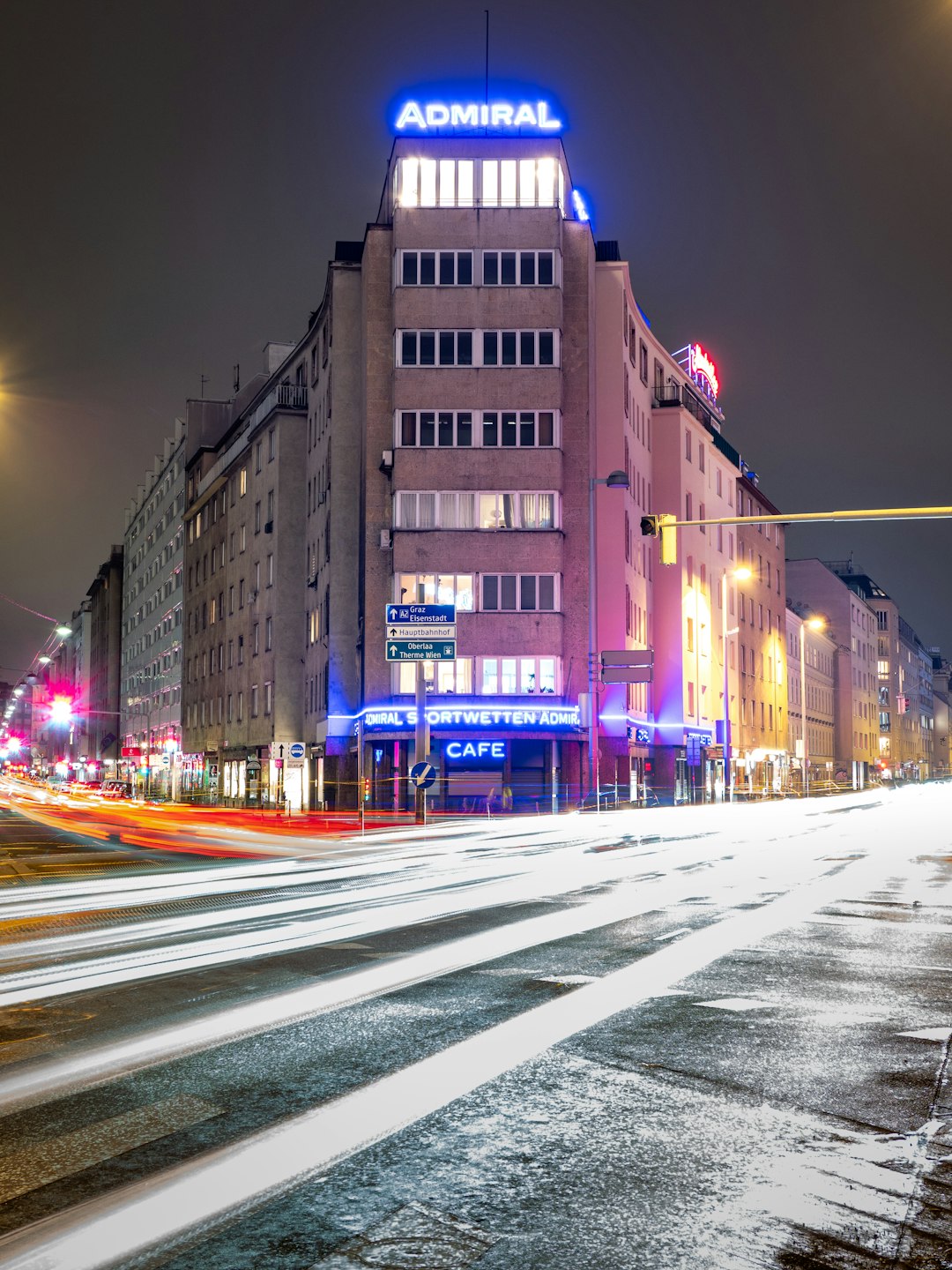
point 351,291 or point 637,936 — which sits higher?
point 351,291

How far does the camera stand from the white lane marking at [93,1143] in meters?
4.75

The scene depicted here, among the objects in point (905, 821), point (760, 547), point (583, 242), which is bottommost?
point (905, 821)

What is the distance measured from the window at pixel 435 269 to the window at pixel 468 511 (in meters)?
8.25

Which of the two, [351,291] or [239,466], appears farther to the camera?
[239,466]

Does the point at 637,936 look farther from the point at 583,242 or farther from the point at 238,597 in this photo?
the point at 238,597

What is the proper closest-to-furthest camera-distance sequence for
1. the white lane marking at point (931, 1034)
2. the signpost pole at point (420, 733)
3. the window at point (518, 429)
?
1. the white lane marking at point (931, 1034)
2. the signpost pole at point (420, 733)
3. the window at point (518, 429)

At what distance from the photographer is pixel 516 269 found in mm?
49344

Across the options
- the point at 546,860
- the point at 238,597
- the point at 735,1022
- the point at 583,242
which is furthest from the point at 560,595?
the point at 735,1022

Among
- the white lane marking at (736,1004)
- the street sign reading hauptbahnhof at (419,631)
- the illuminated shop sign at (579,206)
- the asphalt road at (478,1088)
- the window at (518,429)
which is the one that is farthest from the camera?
the illuminated shop sign at (579,206)

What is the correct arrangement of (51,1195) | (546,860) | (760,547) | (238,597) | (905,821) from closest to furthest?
(51,1195) → (546,860) → (905,821) → (238,597) → (760,547)

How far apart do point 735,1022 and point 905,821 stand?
32.9m

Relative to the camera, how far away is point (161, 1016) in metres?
8.02

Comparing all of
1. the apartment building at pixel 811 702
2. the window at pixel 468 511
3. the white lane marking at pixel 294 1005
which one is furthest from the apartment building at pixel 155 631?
the white lane marking at pixel 294 1005

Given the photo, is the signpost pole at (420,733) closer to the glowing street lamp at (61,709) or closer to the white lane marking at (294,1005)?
the white lane marking at (294,1005)
